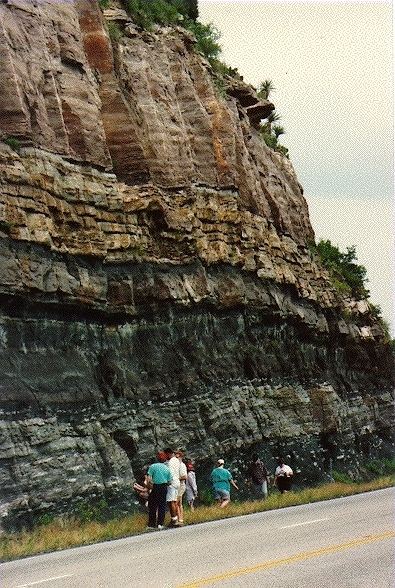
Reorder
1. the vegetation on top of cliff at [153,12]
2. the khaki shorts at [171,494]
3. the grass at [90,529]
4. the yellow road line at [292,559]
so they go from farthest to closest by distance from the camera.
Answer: the vegetation on top of cliff at [153,12], the khaki shorts at [171,494], the grass at [90,529], the yellow road line at [292,559]

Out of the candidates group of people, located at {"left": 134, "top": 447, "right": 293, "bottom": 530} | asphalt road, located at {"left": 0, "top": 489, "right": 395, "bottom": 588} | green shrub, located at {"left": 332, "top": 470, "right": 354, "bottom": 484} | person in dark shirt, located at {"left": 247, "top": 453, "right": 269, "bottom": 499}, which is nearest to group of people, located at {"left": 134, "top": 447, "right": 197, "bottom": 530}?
group of people, located at {"left": 134, "top": 447, "right": 293, "bottom": 530}

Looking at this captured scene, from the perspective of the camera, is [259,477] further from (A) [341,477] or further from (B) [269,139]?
(B) [269,139]

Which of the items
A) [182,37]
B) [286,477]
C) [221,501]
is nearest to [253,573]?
[221,501]

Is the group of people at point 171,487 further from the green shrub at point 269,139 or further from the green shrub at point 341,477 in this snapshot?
the green shrub at point 269,139

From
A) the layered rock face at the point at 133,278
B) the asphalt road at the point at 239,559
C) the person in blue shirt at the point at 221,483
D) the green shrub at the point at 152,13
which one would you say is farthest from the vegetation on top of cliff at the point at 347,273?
the asphalt road at the point at 239,559

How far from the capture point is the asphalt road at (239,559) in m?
9.64

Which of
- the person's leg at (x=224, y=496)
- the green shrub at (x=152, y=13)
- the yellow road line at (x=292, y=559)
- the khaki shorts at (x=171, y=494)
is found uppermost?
the green shrub at (x=152, y=13)

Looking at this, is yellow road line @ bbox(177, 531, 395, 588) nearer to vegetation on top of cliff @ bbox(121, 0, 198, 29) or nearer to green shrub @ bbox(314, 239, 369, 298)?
vegetation on top of cliff @ bbox(121, 0, 198, 29)

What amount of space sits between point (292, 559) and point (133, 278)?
14.4 meters

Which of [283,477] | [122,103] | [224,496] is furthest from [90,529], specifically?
[122,103]

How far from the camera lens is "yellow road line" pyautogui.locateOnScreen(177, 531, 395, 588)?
31.5ft

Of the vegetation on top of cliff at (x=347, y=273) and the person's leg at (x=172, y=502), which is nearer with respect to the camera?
the person's leg at (x=172, y=502)

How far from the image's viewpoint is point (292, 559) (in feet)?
35.8

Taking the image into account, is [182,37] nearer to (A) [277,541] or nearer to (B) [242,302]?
(B) [242,302]
